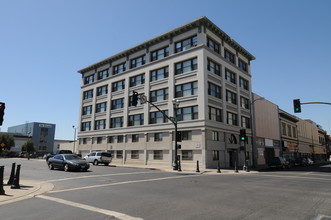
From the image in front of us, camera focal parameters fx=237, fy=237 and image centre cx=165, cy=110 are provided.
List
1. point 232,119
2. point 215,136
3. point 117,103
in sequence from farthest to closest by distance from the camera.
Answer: point 117,103, point 232,119, point 215,136

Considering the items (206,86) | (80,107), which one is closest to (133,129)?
(206,86)

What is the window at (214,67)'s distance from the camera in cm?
3319

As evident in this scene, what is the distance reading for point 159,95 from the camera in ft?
118

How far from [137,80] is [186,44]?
35.5 feet

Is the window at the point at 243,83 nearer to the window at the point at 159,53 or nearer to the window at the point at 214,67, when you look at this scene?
the window at the point at 214,67

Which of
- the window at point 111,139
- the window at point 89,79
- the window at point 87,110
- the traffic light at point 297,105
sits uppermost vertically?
the window at point 89,79

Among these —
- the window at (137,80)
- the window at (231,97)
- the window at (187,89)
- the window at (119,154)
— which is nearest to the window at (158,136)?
the window at (187,89)

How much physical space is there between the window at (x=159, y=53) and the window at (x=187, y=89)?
248 inches

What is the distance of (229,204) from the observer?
775 centimetres

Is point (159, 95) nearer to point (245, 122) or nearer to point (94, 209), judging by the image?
point (245, 122)

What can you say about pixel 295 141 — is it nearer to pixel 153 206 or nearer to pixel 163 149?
pixel 163 149

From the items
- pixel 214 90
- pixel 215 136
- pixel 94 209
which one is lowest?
pixel 94 209

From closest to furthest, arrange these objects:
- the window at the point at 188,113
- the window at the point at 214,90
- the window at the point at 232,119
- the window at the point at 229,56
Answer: the window at the point at 188,113, the window at the point at 214,90, the window at the point at 232,119, the window at the point at 229,56

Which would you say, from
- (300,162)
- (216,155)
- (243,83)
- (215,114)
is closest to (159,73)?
(215,114)
